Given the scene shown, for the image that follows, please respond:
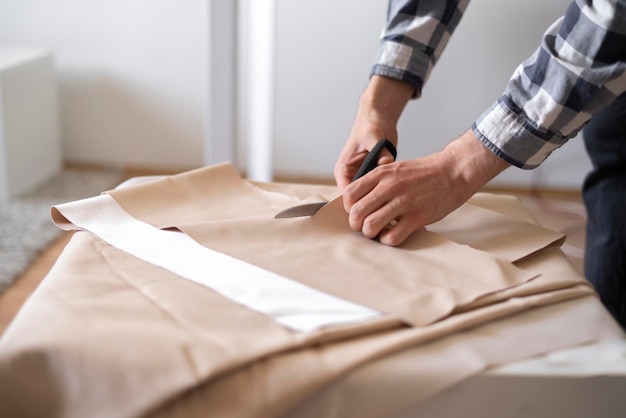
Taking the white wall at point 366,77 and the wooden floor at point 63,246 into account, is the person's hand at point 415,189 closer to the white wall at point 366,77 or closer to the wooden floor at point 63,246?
the wooden floor at point 63,246

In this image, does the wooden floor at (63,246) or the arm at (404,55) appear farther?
the wooden floor at (63,246)

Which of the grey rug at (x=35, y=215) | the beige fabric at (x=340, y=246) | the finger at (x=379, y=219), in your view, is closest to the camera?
the beige fabric at (x=340, y=246)

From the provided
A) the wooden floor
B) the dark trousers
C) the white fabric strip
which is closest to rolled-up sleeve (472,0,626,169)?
the white fabric strip

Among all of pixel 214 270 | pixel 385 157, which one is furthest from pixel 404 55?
pixel 214 270

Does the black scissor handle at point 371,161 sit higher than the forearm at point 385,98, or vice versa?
the forearm at point 385,98

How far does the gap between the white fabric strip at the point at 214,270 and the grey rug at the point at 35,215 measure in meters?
0.75

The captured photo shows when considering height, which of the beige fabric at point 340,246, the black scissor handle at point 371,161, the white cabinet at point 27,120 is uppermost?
the black scissor handle at point 371,161

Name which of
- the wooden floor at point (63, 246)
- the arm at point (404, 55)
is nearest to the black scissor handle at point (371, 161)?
the arm at point (404, 55)

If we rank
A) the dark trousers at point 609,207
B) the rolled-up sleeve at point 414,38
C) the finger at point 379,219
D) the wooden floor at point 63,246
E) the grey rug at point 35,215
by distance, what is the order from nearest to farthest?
the finger at point 379,219 < the rolled-up sleeve at point 414,38 < the dark trousers at point 609,207 < the wooden floor at point 63,246 < the grey rug at point 35,215

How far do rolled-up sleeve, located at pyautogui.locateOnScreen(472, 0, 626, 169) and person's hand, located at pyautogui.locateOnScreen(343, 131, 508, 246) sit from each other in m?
0.02

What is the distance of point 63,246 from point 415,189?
104 cm

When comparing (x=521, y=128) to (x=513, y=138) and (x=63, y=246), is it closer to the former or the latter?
(x=513, y=138)

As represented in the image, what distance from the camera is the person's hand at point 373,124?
2.49 feet

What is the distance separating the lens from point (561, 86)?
0.63 metres
